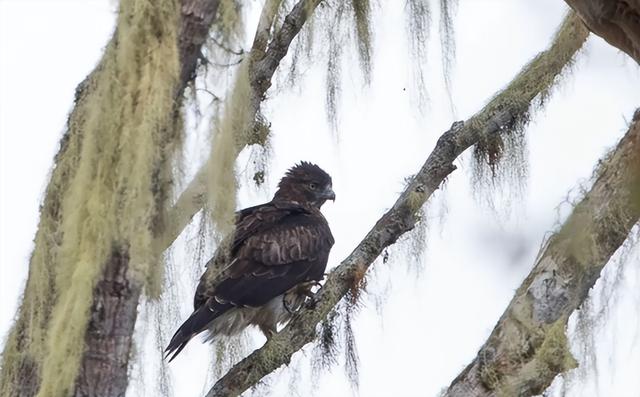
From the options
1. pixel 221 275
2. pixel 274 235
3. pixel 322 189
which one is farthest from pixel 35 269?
pixel 322 189

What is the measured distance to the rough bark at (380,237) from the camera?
6504 mm

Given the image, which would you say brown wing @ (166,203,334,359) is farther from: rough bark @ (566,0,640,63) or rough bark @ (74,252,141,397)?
rough bark @ (566,0,640,63)

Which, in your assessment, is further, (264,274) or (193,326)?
(264,274)

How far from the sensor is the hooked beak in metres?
9.34

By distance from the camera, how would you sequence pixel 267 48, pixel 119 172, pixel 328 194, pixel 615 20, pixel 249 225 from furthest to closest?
pixel 328 194 < pixel 249 225 < pixel 267 48 < pixel 615 20 < pixel 119 172

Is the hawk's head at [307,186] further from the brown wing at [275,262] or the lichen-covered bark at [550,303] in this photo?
the lichen-covered bark at [550,303]

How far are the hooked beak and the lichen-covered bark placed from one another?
3806 mm

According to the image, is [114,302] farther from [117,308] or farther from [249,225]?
[249,225]

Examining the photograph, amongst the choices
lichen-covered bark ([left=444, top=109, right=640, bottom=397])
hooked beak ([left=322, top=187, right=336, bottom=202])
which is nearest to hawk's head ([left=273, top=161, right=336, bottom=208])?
hooked beak ([left=322, top=187, right=336, bottom=202])

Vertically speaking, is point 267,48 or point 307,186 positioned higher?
point 307,186

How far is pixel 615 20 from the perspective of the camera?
14.4 ft

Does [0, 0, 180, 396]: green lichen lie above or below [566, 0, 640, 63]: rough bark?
below

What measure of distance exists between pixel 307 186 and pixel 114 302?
18.1 ft

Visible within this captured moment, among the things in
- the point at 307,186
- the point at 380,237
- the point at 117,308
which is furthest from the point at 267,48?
the point at 117,308
